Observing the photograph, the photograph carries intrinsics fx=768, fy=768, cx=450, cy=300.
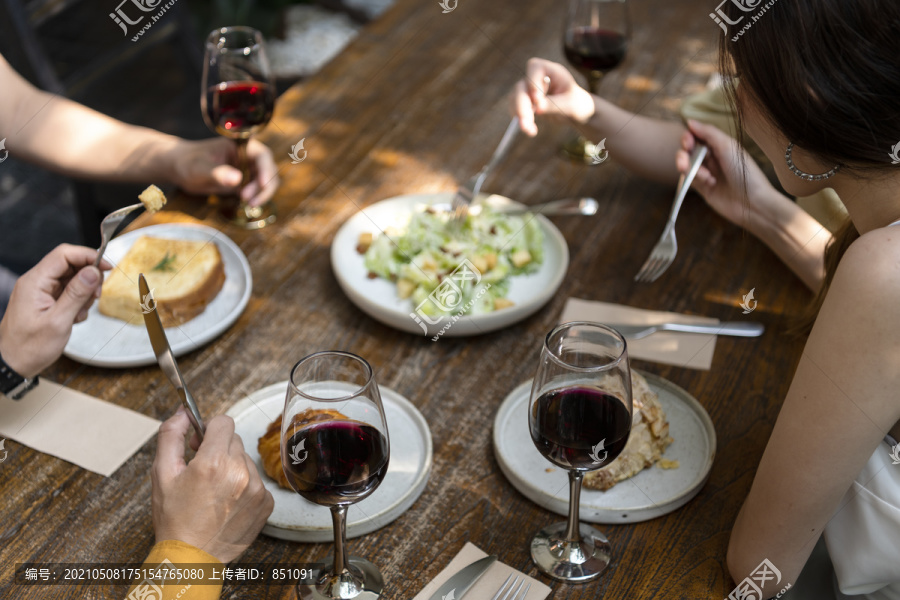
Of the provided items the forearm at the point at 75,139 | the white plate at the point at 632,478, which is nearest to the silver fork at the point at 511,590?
the white plate at the point at 632,478

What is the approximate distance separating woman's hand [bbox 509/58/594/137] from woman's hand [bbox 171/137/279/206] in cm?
59

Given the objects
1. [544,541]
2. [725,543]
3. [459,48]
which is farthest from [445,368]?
[459,48]

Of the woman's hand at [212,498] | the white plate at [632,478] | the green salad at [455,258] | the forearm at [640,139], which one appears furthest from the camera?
the forearm at [640,139]

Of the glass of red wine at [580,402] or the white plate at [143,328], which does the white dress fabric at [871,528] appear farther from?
the white plate at [143,328]

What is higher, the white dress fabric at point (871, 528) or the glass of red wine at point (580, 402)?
the glass of red wine at point (580, 402)

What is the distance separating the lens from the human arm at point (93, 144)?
179 cm

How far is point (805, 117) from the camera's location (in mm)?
961

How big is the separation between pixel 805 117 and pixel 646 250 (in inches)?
28.0

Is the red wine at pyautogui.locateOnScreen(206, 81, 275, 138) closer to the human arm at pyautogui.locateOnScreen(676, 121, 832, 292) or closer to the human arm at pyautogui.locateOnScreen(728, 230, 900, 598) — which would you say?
the human arm at pyautogui.locateOnScreen(676, 121, 832, 292)

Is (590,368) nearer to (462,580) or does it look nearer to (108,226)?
(462,580)

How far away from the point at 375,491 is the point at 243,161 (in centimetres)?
92

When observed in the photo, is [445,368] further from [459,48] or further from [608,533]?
[459,48]

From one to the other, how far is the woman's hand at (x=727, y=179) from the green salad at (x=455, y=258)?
1.16 feet

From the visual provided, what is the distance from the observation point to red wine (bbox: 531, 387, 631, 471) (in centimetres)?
94
